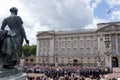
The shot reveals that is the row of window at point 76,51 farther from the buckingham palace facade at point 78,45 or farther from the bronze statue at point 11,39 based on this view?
the bronze statue at point 11,39

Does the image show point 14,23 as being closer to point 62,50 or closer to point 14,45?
point 14,45

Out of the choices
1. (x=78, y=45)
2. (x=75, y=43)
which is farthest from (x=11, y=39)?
(x=75, y=43)

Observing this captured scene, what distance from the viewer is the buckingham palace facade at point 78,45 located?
77250 millimetres

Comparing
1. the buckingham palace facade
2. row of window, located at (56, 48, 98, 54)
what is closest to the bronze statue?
the buckingham palace facade

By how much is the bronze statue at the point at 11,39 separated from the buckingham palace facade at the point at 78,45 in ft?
227

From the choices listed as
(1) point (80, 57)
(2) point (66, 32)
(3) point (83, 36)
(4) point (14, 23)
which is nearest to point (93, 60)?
(1) point (80, 57)

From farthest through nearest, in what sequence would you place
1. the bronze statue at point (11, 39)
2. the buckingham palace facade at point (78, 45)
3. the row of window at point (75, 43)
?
1. the row of window at point (75, 43)
2. the buckingham palace facade at point (78, 45)
3. the bronze statue at point (11, 39)

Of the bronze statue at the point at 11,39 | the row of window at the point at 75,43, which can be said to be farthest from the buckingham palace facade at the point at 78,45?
the bronze statue at the point at 11,39

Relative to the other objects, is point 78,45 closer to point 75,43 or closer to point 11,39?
point 75,43

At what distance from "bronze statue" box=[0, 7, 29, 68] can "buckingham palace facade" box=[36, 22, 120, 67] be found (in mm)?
69183

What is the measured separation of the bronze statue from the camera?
18.6ft

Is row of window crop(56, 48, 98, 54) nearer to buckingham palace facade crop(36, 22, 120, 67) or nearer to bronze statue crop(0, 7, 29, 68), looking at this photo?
buckingham palace facade crop(36, 22, 120, 67)

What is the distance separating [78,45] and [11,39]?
257 feet

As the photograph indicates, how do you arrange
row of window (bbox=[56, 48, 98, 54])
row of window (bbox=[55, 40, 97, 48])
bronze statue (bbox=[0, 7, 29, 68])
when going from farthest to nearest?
1. row of window (bbox=[55, 40, 97, 48])
2. row of window (bbox=[56, 48, 98, 54])
3. bronze statue (bbox=[0, 7, 29, 68])
